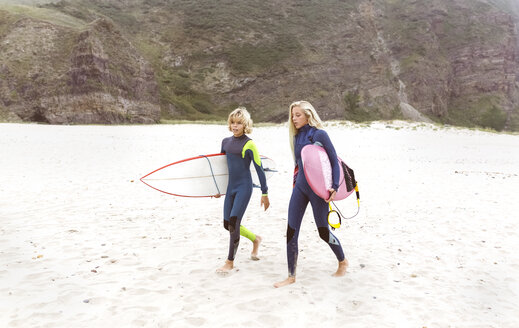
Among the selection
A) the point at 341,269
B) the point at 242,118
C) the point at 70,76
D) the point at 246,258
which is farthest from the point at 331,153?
the point at 70,76

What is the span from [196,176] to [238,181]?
36.2 inches

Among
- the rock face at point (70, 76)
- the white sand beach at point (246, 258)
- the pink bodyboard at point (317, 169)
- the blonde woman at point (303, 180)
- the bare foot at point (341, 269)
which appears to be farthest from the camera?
the rock face at point (70, 76)

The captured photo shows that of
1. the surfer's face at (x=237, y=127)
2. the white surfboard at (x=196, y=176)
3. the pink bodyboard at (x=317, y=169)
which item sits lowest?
the white surfboard at (x=196, y=176)

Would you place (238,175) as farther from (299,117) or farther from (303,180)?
(299,117)

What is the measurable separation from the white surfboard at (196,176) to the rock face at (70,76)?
104 ft

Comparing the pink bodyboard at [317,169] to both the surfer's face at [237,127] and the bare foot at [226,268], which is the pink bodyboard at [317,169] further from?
the bare foot at [226,268]

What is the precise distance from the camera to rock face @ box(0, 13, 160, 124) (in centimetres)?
3416

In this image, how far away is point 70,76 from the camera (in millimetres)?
35906

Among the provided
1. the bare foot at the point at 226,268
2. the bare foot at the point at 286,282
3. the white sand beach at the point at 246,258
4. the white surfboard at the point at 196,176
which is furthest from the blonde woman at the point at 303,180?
the white surfboard at the point at 196,176

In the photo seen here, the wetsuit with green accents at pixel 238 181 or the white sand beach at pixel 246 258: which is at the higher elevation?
the wetsuit with green accents at pixel 238 181

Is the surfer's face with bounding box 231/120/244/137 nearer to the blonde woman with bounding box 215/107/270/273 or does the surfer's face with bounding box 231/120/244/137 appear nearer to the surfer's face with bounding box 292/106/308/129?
the blonde woman with bounding box 215/107/270/273

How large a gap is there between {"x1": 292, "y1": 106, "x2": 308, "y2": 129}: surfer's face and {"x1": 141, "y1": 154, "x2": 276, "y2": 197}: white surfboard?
121cm

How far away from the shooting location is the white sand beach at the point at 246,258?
375cm

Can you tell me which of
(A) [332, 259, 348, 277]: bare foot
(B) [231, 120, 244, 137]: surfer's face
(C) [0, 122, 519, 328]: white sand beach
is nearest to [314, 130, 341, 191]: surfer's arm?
(B) [231, 120, 244, 137]: surfer's face
